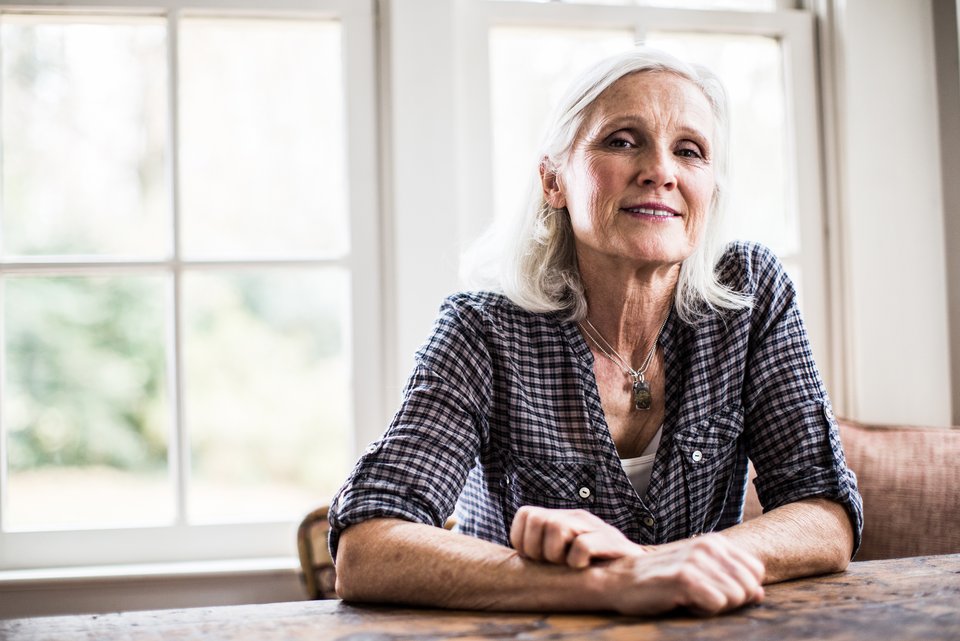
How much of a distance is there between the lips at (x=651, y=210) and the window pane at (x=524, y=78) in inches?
26.5

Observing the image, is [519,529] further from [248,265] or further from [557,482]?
[248,265]

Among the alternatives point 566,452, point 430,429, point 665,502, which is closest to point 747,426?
point 665,502

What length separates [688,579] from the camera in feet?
2.76

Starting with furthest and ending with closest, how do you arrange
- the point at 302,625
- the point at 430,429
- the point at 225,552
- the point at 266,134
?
the point at 266,134
the point at 225,552
the point at 430,429
the point at 302,625

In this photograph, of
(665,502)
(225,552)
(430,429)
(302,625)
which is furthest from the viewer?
(225,552)

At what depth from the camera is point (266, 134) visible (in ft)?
24.3

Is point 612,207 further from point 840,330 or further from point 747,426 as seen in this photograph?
point 840,330

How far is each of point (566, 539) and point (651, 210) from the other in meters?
0.61

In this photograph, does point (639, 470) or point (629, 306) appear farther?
point (629, 306)

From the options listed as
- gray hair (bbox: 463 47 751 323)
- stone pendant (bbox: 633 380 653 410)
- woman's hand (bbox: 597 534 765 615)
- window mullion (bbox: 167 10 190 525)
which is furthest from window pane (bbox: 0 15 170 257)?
woman's hand (bbox: 597 534 765 615)

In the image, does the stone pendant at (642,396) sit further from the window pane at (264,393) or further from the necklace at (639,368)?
the window pane at (264,393)

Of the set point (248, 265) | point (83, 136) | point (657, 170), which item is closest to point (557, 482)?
point (657, 170)

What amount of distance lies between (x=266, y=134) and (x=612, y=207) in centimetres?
668

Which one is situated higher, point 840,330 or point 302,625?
point 840,330
